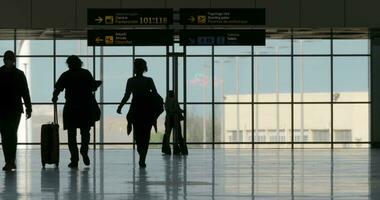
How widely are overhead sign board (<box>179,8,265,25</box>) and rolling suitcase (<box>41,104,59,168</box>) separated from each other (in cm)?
809

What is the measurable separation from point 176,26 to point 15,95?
479 inches

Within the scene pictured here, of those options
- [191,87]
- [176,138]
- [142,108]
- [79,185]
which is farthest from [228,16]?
[191,87]

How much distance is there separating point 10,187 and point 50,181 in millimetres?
1105

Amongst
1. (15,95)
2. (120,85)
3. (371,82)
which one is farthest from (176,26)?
(120,85)

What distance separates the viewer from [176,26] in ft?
84.1

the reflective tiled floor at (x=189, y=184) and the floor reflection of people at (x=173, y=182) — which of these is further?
the floor reflection of people at (x=173, y=182)

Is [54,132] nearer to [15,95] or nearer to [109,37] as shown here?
[15,95]

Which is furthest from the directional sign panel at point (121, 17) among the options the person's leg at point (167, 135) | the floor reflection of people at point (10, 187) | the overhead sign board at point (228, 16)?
the floor reflection of people at point (10, 187)

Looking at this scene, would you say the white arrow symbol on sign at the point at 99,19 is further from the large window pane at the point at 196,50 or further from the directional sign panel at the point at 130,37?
the large window pane at the point at 196,50

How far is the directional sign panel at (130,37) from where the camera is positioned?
22969mm

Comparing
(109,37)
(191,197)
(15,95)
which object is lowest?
(191,197)

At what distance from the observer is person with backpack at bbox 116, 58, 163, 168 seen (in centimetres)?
1441

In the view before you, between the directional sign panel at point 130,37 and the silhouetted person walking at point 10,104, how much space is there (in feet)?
30.0

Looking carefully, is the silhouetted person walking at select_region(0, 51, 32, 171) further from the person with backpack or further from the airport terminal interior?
the person with backpack
